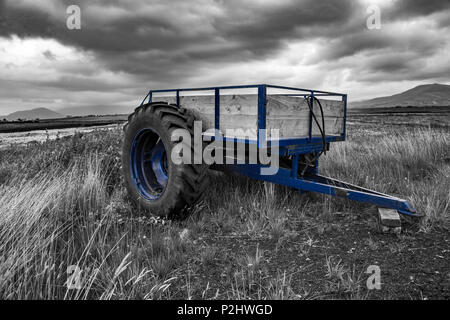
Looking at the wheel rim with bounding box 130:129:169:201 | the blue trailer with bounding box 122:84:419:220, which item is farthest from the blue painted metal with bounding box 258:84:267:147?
the wheel rim with bounding box 130:129:169:201

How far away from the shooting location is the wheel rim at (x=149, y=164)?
4223 mm

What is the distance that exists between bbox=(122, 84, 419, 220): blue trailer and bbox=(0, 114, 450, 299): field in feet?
0.99

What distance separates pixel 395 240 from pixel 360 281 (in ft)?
3.29

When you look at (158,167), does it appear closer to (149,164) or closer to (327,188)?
(149,164)

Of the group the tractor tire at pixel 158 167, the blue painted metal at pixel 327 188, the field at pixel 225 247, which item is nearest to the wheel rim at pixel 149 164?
the tractor tire at pixel 158 167

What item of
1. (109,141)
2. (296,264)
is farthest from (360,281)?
(109,141)

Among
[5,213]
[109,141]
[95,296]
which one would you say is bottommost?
[95,296]

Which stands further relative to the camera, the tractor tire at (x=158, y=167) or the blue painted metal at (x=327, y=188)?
the tractor tire at (x=158, y=167)

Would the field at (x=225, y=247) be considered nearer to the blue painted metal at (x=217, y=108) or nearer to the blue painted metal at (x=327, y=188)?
the blue painted metal at (x=327, y=188)

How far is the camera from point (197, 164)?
339 centimetres

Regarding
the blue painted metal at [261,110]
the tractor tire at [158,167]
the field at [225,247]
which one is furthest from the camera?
the tractor tire at [158,167]

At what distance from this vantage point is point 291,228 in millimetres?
3471
